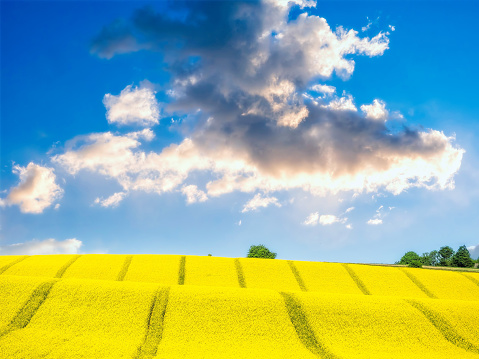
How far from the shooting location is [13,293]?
3062cm

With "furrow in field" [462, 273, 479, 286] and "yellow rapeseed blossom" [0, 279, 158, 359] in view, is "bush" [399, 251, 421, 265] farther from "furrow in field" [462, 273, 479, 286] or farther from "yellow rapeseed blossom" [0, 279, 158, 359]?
"yellow rapeseed blossom" [0, 279, 158, 359]

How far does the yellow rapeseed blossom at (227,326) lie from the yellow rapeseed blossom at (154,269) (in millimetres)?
11063

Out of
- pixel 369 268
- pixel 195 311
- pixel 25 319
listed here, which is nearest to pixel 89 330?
pixel 25 319

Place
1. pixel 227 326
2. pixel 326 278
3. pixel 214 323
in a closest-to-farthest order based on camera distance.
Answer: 1. pixel 227 326
2. pixel 214 323
3. pixel 326 278

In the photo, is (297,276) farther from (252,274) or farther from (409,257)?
(409,257)

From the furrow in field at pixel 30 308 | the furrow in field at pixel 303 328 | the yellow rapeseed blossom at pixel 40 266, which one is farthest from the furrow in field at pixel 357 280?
the yellow rapeseed blossom at pixel 40 266

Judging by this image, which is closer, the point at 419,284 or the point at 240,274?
the point at 240,274

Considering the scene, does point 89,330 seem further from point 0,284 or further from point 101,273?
point 101,273

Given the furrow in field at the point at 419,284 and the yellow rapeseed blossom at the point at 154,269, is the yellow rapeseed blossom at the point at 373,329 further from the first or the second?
the yellow rapeseed blossom at the point at 154,269

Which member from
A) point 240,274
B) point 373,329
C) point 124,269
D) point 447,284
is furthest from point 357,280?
point 124,269

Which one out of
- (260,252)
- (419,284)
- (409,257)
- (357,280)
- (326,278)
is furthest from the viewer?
(409,257)

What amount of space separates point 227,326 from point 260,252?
62.5m

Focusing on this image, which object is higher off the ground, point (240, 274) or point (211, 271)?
point (211, 271)

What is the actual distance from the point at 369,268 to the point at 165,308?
30507 mm
